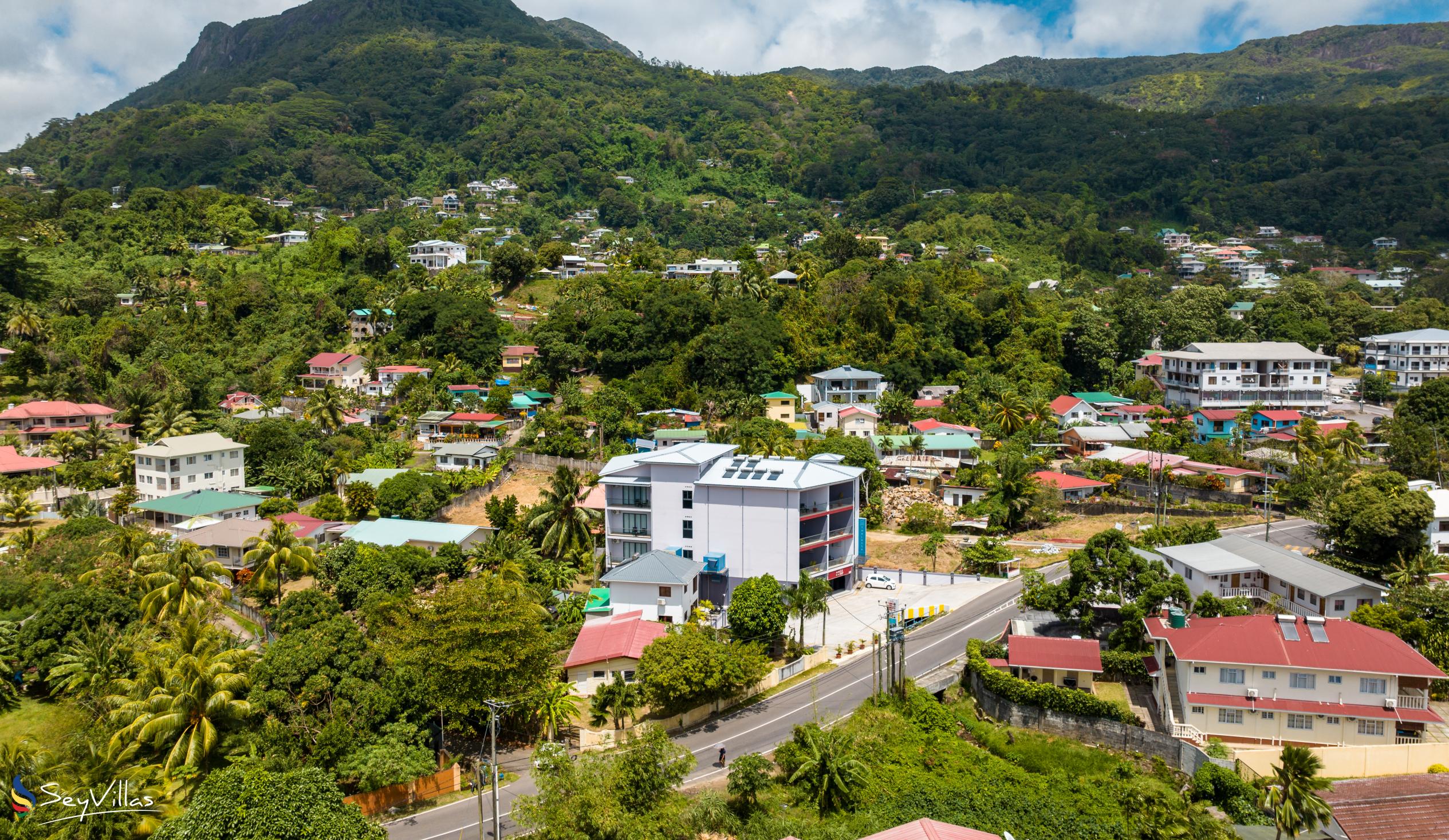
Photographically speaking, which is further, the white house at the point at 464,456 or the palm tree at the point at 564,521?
the white house at the point at 464,456

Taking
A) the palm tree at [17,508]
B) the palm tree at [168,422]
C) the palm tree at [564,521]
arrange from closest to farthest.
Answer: the palm tree at [564,521], the palm tree at [17,508], the palm tree at [168,422]

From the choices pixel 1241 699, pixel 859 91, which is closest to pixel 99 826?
pixel 1241 699

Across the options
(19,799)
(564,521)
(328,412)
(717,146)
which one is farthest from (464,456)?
(717,146)

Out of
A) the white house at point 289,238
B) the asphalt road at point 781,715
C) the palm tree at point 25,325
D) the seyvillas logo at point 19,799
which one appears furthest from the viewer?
the white house at point 289,238

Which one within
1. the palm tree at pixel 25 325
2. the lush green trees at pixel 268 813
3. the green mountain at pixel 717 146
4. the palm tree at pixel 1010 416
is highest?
the green mountain at pixel 717 146

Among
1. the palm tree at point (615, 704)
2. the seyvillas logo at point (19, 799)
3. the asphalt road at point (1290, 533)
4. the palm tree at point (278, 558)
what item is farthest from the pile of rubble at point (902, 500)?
the seyvillas logo at point (19, 799)

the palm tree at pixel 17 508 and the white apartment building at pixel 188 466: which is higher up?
the white apartment building at pixel 188 466

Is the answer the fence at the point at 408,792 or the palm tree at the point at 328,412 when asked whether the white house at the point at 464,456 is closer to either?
the palm tree at the point at 328,412

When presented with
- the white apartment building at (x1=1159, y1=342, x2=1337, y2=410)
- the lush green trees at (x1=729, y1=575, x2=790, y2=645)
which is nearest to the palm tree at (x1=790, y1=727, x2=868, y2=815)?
the lush green trees at (x1=729, y1=575, x2=790, y2=645)

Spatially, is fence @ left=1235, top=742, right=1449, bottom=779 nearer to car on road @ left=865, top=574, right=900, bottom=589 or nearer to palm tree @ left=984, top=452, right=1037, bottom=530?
car on road @ left=865, top=574, right=900, bottom=589
